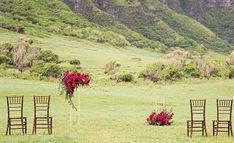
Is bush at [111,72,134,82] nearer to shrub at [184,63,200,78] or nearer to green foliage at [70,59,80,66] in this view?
shrub at [184,63,200,78]

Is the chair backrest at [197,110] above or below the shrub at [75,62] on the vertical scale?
below

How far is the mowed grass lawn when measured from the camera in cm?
2383

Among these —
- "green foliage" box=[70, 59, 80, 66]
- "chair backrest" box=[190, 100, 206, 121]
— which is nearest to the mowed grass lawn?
"chair backrest" box=[190, 100, 206, 121]

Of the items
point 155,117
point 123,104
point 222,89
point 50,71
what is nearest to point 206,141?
point 155,117

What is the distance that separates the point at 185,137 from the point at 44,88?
110ft

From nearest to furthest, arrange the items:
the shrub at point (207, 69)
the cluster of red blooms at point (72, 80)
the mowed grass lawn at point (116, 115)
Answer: the mowed grass lawn at point (116, 115) → the cluster of red blooms at point (72, 80) → the shrub at point (207, 69)

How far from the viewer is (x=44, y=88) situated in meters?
56.3

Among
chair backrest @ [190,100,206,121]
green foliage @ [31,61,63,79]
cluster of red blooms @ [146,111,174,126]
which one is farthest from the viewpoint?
green foliage @ [31,61,63,79]

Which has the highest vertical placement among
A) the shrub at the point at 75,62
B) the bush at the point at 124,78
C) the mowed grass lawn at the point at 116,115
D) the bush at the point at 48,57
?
the bush at the point at 48,57

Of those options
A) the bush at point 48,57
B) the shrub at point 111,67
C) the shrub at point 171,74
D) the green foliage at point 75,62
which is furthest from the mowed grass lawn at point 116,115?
the green foliage at point 75,62

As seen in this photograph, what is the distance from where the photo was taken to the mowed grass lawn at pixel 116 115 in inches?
938

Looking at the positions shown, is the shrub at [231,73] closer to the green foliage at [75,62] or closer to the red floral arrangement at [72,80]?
the green foliage at [75,62]

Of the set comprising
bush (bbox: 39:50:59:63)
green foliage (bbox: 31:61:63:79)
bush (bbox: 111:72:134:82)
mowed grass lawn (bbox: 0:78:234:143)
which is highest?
bush (bbox: 39:50:59:63)

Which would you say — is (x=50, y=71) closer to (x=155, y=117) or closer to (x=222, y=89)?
(x=222, y=89)
